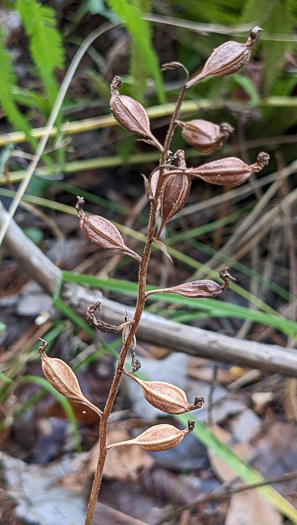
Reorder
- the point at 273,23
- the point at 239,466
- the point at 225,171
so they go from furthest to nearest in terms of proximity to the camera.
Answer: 1. the point at 273,23
2. the point at 239,466
3. the point at 225,171

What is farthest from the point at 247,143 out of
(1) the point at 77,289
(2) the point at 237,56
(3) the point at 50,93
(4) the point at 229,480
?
(2) the point at 237,56

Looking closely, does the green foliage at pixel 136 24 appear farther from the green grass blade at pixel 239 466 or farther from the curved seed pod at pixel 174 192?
the green grass blade at pixel 239 466

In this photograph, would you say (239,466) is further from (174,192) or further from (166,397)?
(174,192)

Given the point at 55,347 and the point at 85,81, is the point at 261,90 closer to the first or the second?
the point at 85,81

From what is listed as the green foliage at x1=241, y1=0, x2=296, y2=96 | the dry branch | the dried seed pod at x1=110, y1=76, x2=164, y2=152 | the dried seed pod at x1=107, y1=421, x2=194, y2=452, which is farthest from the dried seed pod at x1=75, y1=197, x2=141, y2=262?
the green foliage at x1=241, y1=0, x2=296, y2=96

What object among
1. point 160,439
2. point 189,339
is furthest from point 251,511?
point 160,439

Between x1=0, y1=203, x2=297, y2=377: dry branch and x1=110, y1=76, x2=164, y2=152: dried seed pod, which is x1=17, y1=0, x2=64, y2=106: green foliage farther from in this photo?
x1=110, y1=76, x2=164, y2=152: dried seed pod
